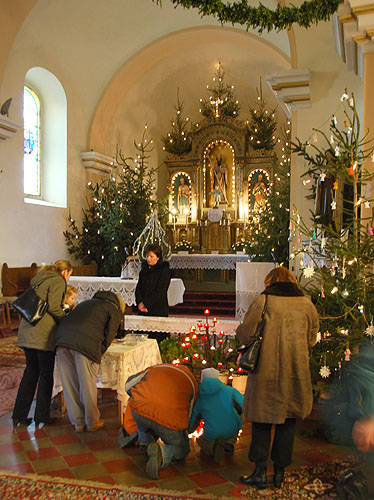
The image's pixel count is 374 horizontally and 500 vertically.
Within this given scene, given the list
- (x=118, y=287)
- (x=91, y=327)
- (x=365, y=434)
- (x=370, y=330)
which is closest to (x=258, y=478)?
(x=365, y=434)

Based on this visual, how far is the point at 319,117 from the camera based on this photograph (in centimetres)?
785

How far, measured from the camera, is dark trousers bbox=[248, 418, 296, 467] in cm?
348

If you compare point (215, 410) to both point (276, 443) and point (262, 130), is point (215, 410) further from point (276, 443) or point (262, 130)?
point (262, 130)

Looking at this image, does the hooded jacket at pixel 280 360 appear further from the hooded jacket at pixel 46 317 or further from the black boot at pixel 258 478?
the hooded jacket at pixel 46 317

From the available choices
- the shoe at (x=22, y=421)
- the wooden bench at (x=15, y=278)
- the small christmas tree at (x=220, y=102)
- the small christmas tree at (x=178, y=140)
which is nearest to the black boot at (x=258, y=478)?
the shoe at (x=22, y=421)

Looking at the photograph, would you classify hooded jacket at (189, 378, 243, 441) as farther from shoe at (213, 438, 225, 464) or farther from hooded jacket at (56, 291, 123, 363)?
hooded jacket at (56, 291, 123, 363)

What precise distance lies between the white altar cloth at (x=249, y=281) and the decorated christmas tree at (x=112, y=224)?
14.7 ft

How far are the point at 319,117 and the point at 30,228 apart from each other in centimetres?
714

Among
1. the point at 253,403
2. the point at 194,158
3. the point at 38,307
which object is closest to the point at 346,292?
the point at 253,403

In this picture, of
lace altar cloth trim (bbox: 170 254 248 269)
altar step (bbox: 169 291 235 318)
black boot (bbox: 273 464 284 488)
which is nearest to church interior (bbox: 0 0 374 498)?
lace altar cloth trim (bbox: 170 254 248 269)

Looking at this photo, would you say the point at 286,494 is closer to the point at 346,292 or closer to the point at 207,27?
the point at 346,292

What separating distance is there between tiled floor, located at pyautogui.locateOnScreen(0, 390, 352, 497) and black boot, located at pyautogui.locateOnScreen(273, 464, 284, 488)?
9.7 inches

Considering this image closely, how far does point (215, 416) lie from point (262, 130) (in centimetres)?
1220

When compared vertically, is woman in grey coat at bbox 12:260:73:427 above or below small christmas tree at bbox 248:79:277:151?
below
